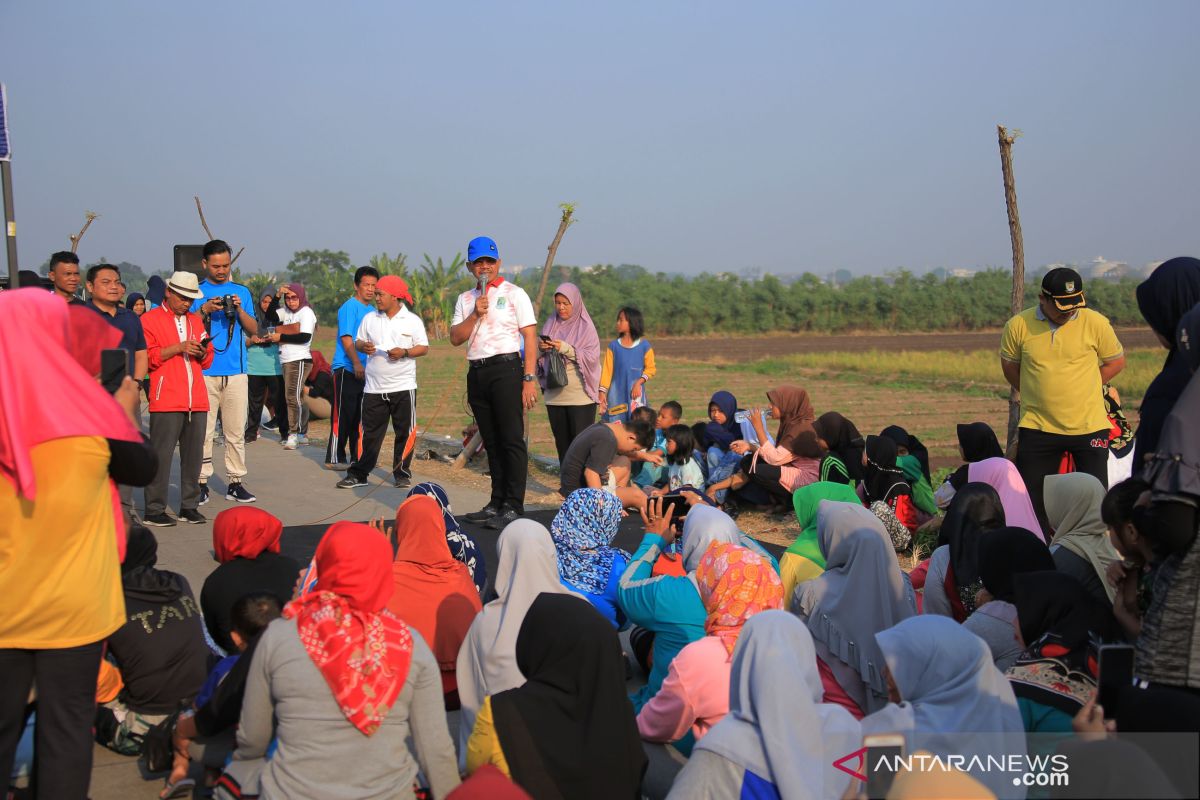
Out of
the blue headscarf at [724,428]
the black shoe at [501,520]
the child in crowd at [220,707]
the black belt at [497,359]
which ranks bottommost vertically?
the black shoe at [501,520]

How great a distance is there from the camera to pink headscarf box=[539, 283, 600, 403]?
8.33 metres

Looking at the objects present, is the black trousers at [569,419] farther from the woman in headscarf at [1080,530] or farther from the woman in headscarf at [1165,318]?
the woman in headscarf at [1165,318]

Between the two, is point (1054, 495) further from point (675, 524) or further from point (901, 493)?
point (901, 493)

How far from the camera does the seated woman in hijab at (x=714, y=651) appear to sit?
11.6 feet

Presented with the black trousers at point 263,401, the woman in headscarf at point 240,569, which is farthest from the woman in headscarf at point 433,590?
the black trousers at point 263,401

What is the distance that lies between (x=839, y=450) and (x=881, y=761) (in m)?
5.97

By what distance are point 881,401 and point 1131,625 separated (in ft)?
60.9

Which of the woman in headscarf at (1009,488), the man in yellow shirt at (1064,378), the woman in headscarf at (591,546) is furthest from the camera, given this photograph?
the man in yellow shirt at (1064,378)

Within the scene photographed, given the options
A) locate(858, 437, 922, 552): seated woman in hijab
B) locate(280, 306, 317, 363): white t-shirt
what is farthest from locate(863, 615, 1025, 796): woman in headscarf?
locate(280, 306, 317, 363): white t-shirt

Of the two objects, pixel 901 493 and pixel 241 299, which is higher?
pixel 241 299

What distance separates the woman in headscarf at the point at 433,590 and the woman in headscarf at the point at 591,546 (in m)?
0.75

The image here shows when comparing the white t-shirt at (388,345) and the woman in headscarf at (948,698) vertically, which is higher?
the white t-shirt at (388,345)

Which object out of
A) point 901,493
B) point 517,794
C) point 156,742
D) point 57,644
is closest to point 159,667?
point 156,742

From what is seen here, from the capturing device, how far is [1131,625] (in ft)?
10.4
